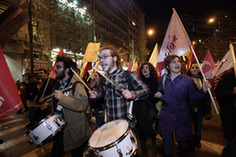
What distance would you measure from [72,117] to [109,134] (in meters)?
0.94

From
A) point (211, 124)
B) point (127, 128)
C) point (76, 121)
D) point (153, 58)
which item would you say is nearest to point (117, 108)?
point (127, 128)

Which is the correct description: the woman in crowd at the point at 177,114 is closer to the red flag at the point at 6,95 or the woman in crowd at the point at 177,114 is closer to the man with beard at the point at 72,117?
the man with beard at the point at 72,117

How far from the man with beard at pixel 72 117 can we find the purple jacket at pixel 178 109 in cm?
149

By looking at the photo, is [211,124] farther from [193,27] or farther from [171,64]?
[193,27]

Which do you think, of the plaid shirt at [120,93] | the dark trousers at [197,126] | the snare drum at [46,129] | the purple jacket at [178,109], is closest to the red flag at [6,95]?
the snare drum at [46,129]

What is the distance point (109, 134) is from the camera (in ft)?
6.68

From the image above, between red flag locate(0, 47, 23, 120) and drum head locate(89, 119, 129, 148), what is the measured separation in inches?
40.6

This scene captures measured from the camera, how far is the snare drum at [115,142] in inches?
71.1

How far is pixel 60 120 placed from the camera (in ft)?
8.50

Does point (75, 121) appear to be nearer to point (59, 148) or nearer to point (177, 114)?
point (59, 148)

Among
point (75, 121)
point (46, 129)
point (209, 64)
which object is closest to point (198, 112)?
point (209, 64)

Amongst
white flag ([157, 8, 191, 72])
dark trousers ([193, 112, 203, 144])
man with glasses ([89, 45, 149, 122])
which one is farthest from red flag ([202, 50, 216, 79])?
man with glasses ([89, 45, 149, 122])

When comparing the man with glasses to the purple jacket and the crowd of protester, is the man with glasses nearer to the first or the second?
the crowd of protester

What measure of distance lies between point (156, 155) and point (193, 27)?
71.8m
